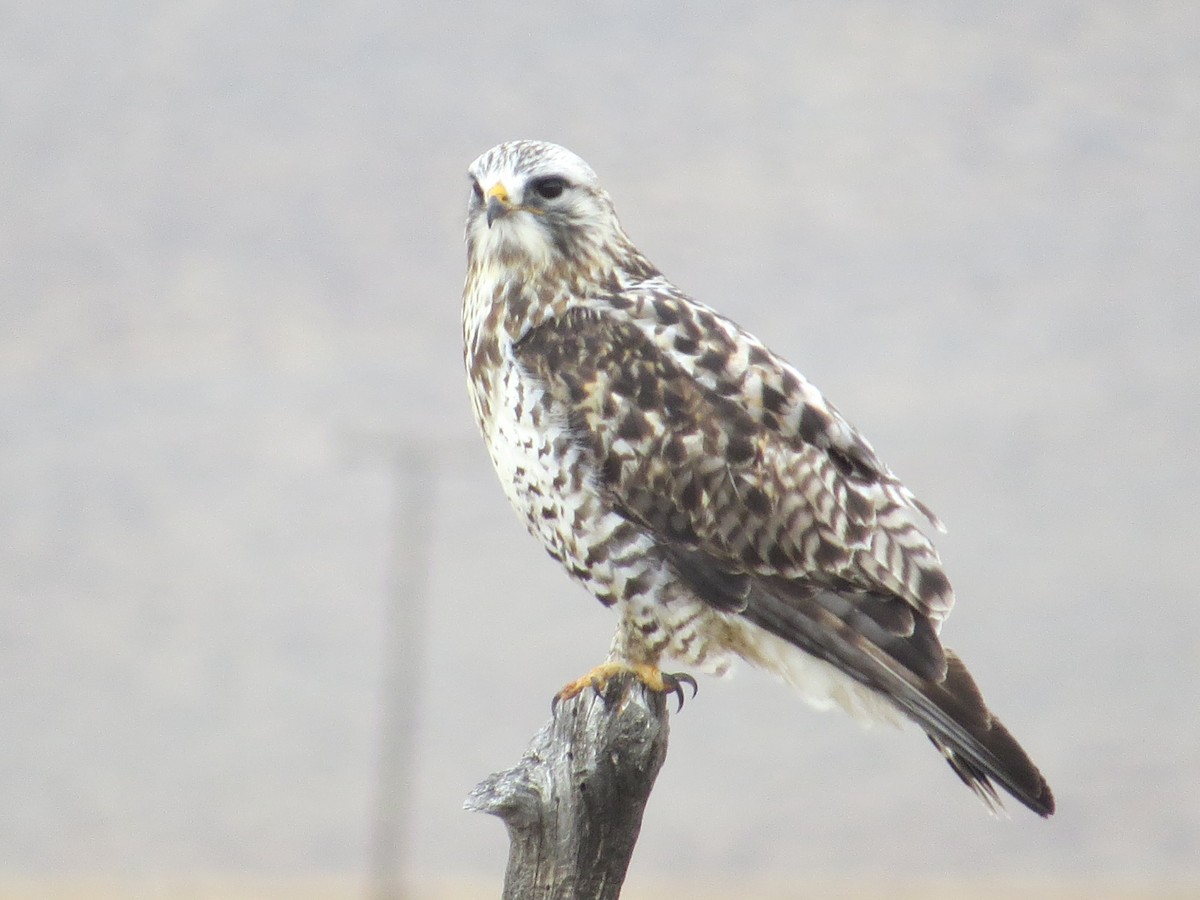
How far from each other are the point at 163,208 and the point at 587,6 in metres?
3.43

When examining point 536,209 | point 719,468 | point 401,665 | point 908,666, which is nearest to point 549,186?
point 536,209

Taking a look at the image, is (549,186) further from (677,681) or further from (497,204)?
(677,681)

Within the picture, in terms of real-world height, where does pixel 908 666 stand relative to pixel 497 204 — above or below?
below

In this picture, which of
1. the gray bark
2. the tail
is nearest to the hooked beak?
the tail

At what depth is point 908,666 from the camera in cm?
313

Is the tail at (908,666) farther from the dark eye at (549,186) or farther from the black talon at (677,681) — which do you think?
the dark eye at (549,186)

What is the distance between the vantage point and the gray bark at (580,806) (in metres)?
2.92

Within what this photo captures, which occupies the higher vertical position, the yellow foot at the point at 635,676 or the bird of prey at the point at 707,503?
the bird of prey at the point at 707,503

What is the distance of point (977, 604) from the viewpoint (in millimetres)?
11227

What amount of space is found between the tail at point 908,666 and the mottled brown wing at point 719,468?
5 centimetres

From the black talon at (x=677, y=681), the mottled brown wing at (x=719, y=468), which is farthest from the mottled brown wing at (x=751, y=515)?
the black talon at (x=677, y=681)

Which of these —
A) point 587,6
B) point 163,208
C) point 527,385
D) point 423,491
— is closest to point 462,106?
point 587,6

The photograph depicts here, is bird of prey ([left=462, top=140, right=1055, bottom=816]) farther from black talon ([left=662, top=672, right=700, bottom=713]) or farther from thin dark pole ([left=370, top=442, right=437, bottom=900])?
thin dark pole ([left=370, top=442, right=437, bottom=900])

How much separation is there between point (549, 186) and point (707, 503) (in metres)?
0.70
